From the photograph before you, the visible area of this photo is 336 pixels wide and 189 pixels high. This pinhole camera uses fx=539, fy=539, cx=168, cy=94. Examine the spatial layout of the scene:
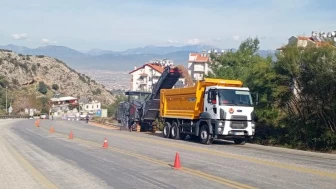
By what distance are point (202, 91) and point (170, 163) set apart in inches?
521

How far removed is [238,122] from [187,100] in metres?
4.65

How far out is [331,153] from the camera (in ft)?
80.8

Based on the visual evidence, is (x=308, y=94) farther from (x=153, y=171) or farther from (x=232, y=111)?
(x=153, y=171)

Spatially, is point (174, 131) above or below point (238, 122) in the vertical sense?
below

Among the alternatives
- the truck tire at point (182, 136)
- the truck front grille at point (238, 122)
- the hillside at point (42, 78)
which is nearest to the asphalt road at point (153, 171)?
the truck front grille at point (238, 122)

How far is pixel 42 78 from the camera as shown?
16675cm

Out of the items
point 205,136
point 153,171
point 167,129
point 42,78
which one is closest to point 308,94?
point 205,136

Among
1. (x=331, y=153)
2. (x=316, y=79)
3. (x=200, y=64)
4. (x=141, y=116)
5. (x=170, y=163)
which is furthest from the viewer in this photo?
(x=200, y=64)

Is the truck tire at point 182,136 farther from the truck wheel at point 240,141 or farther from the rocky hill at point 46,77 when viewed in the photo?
the rocky hill at point 46,77

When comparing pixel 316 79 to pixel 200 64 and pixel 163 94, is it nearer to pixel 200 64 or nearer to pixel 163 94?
pixel 163 94

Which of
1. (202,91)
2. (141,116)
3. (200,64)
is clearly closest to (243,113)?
(202,91)

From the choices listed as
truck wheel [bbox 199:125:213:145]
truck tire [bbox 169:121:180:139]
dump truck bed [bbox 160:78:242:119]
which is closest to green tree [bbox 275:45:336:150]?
dump truck bed [bbox 160:78:242:119]

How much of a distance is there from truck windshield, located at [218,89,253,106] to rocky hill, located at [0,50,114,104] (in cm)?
12888

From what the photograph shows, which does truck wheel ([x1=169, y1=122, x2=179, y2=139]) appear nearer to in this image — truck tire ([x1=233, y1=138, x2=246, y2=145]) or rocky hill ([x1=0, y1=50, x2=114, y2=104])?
truck tire ([x1=233, y1=138, x2=246, y2=145])
